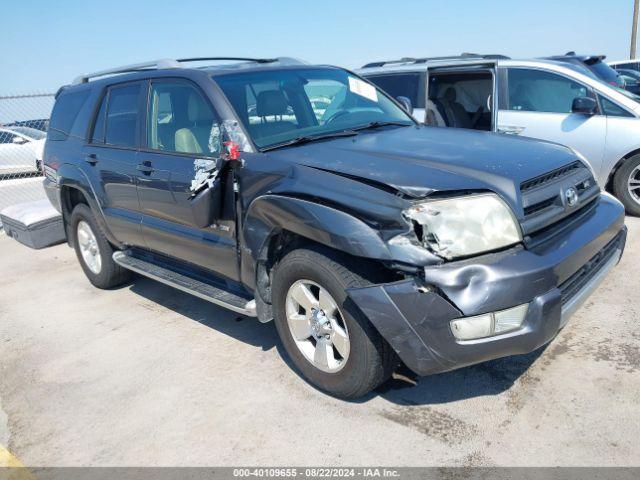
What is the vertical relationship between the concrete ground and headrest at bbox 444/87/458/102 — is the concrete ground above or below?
below

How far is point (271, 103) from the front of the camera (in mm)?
3830

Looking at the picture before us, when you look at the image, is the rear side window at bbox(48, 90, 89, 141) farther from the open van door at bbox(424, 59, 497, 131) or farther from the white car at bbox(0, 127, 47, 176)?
the white car at bbox(0, 127, 47, 176)

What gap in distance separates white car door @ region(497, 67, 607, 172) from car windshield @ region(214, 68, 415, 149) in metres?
2.92

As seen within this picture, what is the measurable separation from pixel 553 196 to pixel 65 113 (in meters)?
4.68

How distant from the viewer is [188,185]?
3.77 meters

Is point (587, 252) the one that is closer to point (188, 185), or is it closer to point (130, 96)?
point (188, 185)

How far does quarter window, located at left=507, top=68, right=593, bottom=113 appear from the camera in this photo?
664cm

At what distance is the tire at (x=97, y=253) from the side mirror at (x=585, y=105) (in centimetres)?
521

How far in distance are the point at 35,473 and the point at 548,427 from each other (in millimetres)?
2613

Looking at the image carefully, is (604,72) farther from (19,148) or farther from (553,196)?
(19,148)

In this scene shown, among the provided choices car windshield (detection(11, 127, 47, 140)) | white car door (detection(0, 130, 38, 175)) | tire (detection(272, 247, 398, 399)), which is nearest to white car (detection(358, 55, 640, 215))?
tire (detection(272, 247, 398, 399))

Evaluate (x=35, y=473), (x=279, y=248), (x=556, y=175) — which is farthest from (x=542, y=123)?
(x=35, y=473)

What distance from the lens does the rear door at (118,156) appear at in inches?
175

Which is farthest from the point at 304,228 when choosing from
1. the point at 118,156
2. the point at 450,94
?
the point at 450,94
